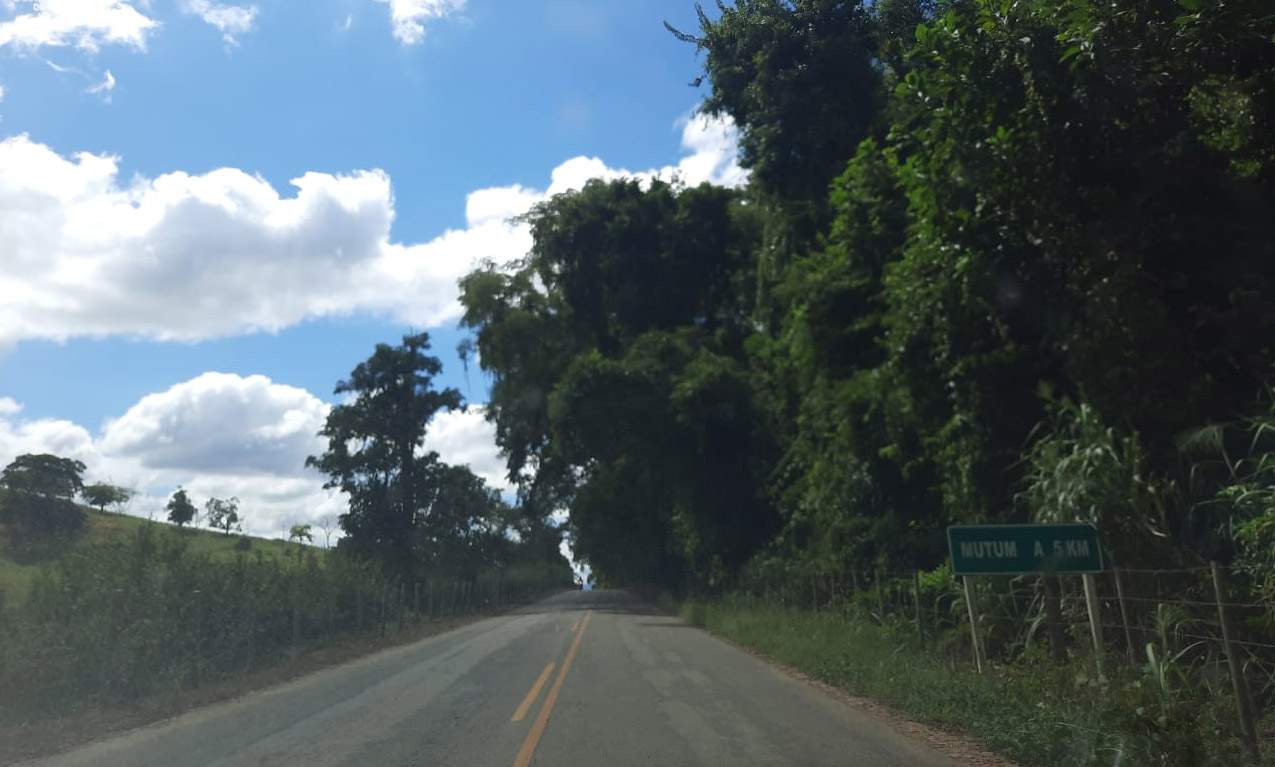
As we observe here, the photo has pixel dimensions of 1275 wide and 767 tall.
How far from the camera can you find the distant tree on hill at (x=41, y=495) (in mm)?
39844

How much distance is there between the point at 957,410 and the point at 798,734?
20.2 ft

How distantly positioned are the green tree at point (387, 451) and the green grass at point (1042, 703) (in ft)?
144

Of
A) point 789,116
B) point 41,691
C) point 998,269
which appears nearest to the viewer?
point 998,269

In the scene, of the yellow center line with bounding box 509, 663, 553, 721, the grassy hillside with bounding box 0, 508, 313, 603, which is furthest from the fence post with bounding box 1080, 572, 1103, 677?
the grassy hillside with bounding box 0, 508, 313, 603

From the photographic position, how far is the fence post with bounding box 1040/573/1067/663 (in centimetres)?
1105

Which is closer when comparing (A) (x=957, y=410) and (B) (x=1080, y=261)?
(B) (x=1080, y=261)

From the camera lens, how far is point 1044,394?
41.2 feet

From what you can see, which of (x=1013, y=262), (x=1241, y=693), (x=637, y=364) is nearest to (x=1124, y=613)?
(x=1241, y=693)

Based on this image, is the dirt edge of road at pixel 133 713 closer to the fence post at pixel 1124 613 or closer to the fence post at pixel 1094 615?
the fence post at pixel 1094 615

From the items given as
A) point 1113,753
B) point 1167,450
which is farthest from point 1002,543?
point 1113,753

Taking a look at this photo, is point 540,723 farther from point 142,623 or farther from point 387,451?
point 387,451

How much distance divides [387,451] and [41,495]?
63.7ft

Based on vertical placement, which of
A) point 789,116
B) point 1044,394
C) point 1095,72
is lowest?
point 1044,394

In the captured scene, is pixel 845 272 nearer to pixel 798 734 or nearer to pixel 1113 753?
pixel 798 734
